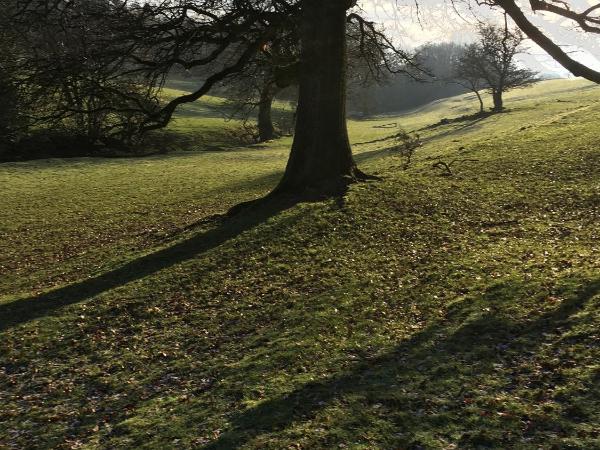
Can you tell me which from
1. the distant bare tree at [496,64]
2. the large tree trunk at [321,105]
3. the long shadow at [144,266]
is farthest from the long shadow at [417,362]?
the distant bare tree at [496,64]

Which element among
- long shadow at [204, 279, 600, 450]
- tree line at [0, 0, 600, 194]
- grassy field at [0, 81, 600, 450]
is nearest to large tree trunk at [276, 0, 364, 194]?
tree line at [0, 0, 600, 194]

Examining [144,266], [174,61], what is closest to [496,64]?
[174,61]

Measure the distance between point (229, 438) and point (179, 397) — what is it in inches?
61.9

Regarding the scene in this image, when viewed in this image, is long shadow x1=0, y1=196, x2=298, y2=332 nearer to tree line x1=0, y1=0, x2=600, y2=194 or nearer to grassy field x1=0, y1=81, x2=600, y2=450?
grassy field x1=0, y1=81, x2=600, y2=450

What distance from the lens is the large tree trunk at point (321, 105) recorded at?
14.7 m

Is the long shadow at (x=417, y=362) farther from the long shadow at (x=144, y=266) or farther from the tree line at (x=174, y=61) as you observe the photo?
the tree line at (x=174, y=61)

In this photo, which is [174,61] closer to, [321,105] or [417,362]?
[321,105]

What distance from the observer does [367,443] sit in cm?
598

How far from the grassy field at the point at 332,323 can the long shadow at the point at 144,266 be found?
7 cm

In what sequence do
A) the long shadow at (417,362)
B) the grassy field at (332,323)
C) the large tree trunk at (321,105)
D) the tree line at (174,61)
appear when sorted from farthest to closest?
the large tree trunk at (321,105) < the tree line at (174,61) < the long shadow at (417,362) < the grassy field at (332,323)

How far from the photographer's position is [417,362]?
7.66 metres

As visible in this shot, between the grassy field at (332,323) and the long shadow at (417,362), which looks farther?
the long shadow at (417,362)

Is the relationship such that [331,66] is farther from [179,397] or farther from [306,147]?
[179,397]

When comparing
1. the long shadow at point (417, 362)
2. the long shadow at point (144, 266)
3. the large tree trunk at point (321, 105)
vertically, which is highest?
the large tree trunk at point (321, 105)
